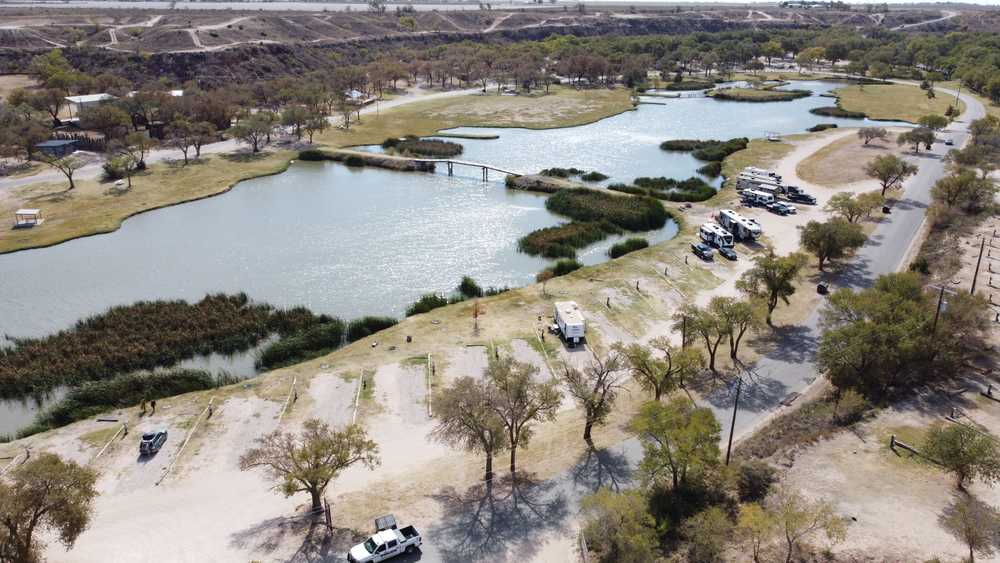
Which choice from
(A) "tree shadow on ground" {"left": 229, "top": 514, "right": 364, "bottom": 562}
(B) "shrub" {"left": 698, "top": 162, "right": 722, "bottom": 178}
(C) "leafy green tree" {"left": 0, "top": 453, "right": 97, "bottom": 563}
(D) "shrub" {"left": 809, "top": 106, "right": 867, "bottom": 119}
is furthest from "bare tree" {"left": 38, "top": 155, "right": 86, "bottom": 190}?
(D) "shrub" {"left": 809, "top": 106, "right": 867, "bottom": 119}

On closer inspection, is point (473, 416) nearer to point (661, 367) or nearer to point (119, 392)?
point (661, 367)

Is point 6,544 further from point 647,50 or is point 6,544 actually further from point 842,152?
point 647,50

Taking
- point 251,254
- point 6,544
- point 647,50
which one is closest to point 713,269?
point 251,254

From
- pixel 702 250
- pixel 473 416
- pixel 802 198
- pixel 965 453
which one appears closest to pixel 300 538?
pixel 473 416

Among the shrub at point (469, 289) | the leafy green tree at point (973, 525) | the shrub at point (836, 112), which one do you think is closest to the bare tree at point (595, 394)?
the leafy green tree at point (973, 525)

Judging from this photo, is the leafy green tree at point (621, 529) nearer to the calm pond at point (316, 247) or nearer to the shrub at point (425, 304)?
the shrub at point (425, 304)

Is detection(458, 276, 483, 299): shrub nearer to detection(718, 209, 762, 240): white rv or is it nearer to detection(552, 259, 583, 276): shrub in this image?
detection(552, 259, 583, 276): shrub
